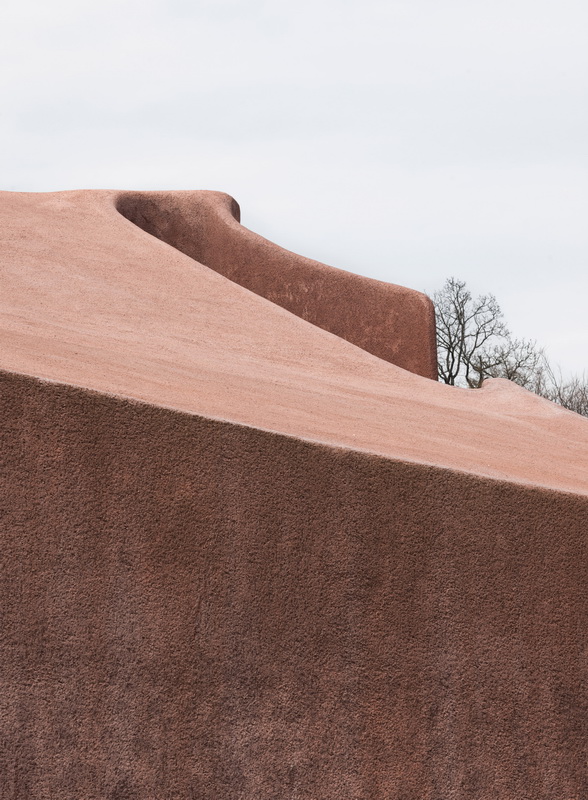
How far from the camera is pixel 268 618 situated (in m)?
2.82

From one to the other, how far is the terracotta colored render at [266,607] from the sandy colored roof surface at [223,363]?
0.06 meters

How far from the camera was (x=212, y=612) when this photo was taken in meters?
2.77

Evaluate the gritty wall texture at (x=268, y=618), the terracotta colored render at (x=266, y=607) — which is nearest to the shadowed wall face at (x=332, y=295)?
the terracotta colored render at (x=266, y=607)

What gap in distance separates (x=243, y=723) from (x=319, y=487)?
745mm

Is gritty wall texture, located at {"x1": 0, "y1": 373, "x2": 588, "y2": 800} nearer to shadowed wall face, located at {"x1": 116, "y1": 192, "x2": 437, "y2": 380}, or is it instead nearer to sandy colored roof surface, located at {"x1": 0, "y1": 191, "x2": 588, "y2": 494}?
sandy colored roof surface, located at {"x1": 0, "y1": 191, "x2": 588, "y2": 494}

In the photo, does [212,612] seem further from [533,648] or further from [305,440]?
[533,648]

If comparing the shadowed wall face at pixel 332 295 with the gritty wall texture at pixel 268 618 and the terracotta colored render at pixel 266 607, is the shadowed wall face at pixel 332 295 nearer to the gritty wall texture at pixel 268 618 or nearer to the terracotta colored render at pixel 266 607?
the terracotta colored render at pixel 266 607

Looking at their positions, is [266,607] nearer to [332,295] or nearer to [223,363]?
[223,363]

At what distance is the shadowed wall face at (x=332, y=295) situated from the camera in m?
9.95

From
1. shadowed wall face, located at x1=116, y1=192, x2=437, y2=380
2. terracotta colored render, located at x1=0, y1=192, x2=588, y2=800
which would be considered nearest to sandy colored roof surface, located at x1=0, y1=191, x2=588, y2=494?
terracotta colored render, located at x1=0, y1=192, x2=588, y2=800

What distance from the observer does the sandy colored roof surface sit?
3.37 metres

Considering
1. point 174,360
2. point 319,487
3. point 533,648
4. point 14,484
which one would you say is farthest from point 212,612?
point 174,360

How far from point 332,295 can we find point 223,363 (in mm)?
5528

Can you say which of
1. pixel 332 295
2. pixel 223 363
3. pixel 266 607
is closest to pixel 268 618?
pixel 266 607
